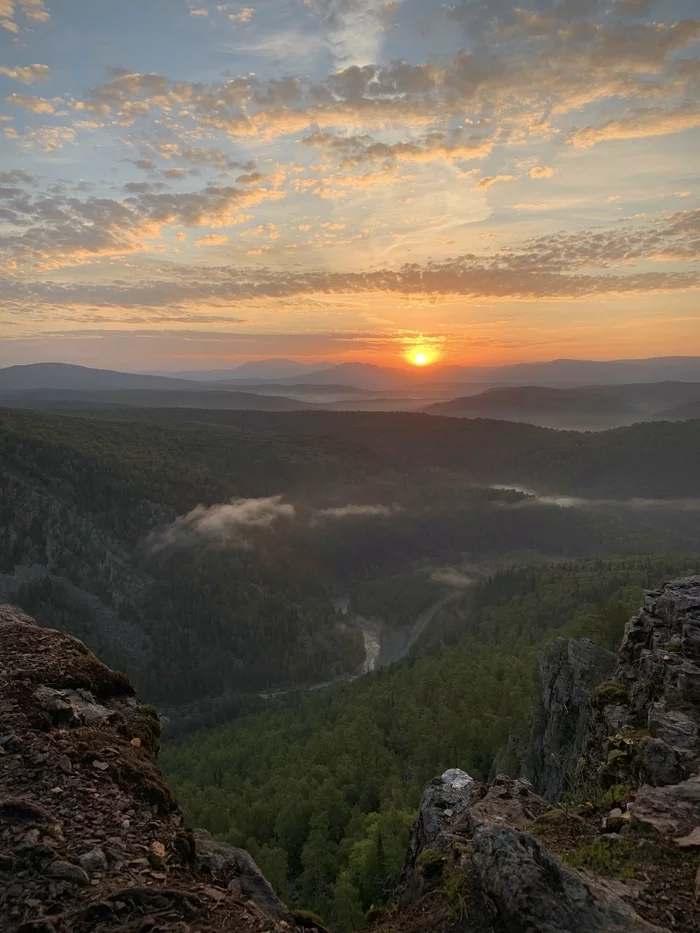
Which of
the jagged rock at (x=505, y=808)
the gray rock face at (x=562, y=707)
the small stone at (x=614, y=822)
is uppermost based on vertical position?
the small stone at (x=614, y=822)

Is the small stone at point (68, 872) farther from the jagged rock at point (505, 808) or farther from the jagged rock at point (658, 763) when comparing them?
the jagged rock at point (658, 763)

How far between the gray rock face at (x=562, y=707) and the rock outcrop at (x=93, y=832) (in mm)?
29536

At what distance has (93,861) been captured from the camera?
8750mm

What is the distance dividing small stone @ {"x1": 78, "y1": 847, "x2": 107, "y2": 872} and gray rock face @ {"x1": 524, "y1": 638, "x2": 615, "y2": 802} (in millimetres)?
31656

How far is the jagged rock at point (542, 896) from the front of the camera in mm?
8492

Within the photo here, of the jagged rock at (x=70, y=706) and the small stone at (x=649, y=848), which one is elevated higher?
the jagged rock at (x=70, y=706)

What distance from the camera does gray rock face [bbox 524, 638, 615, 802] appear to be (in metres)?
36.8

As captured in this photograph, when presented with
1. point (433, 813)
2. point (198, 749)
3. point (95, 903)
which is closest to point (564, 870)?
point (95, 903)

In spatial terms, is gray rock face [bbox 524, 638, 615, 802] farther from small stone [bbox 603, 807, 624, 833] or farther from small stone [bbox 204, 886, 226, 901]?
small stone [bbox 204, 886, 226, 901]

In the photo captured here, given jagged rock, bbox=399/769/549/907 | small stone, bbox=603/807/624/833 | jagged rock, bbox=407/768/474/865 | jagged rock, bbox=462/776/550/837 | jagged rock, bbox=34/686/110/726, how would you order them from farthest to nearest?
jagged rock, bbox=407/768/474/865
jagged rock, bbox=462/776/550/837
jagged rock, bbox=399/769/549/907
jagged rock, bbox=34/686/110/726
small stone, bbox=603/807/624/833

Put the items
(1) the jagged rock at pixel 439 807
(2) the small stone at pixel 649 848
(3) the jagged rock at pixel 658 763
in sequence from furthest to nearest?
(1) the jagged rock at pixel 439 807, (3) the jagged rock at pixel 658 763, (2) the small stone at pixel 649 848

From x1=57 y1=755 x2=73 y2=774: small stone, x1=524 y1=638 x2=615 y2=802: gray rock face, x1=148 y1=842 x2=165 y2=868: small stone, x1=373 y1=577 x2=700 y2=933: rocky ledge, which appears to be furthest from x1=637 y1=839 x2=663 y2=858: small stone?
x1=524 y1=638 x2=615 y2=802: gray rock face

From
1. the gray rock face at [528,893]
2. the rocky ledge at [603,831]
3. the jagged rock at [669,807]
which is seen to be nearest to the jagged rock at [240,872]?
the rocky ledge at [603,831]

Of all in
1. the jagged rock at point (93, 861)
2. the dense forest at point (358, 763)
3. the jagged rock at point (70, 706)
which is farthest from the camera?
the dense forest at point (358, 763)
